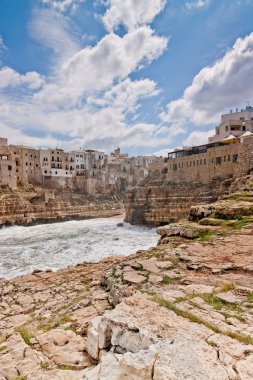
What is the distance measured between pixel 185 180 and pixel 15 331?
33.7 meters

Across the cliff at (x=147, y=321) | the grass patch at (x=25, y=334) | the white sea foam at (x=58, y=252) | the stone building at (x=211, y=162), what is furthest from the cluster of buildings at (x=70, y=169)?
the grass patch at (x=25, y=334)

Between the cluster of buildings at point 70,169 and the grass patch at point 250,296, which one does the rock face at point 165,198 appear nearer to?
the cluster of buildings at point 70,169

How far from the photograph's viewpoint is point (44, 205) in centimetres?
5716

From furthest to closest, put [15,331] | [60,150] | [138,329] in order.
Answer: [60,150], [15,331], [138,329]

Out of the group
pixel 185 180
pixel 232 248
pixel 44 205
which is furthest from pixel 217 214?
pixel 44 205

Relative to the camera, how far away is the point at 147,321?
17.1 ft

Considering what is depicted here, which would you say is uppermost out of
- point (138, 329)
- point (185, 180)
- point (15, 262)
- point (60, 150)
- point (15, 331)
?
point (60, 150)

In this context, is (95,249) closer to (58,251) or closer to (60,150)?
(58,251)

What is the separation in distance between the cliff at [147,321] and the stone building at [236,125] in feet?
118

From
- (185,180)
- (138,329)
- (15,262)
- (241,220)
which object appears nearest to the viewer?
(138,329)

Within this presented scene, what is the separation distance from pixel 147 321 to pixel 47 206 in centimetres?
5516

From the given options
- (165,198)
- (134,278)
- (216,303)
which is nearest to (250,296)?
(216,303)

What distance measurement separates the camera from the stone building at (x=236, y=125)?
A: 44.0 m

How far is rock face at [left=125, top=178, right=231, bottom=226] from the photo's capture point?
3344cm
